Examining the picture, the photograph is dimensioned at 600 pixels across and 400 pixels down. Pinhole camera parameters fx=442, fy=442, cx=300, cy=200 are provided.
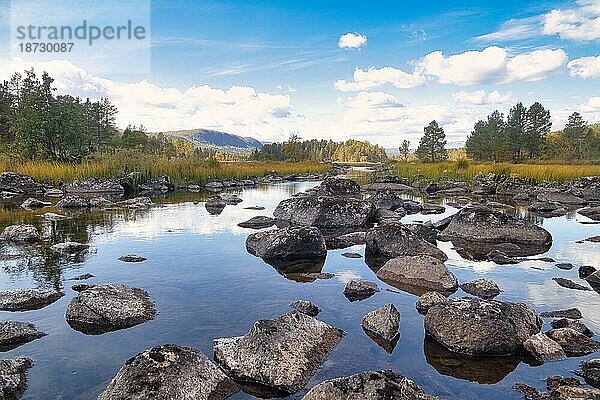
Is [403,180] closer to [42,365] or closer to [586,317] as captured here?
[586,317]

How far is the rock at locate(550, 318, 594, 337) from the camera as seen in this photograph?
8.45 metres

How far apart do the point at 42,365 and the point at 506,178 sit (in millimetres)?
46393

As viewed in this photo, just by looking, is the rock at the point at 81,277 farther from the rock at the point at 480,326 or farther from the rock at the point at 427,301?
the rock at the point at 480,326

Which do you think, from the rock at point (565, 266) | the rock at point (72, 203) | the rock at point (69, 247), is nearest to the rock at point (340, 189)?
the rock at point (72, 203)

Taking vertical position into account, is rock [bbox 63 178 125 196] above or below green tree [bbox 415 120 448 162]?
below

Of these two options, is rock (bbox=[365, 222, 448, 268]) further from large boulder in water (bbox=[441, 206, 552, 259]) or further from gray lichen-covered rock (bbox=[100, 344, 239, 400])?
gray lichen-covered rock (bbox=[100, 344, 239, 400])

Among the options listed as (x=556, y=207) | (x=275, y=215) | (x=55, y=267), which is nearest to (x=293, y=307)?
(x=55, y=267)

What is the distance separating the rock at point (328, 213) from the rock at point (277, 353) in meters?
12.5

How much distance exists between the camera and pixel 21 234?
16516 millimetres

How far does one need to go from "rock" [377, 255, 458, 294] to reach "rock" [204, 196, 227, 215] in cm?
1404

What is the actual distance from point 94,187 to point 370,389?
3414 cm

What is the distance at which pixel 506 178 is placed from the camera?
45.6 meters

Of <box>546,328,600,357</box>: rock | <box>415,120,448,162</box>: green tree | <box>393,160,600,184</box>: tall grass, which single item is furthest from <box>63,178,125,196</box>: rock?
<box>415,120,448,162</box>: green tree

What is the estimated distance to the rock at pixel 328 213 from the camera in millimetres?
20469
